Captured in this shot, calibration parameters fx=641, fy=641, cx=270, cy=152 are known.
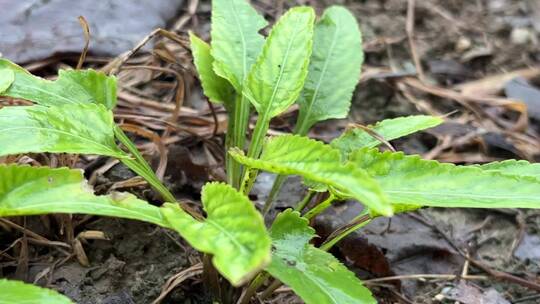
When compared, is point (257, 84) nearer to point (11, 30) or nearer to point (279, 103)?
point (279, 103)

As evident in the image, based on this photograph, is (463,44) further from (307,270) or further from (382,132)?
(307,270)

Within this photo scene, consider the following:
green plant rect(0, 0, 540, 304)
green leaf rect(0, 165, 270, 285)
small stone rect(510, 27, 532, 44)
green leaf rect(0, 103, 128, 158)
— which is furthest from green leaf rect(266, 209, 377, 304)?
small stone rect(510, 27, 532, 44)

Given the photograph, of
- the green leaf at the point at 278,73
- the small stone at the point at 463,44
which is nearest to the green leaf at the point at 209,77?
the green leaf at the point at 278,73

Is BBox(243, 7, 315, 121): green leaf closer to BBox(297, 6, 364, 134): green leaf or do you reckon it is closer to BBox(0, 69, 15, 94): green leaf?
BBox(297, 6, 364, 134): green leaf

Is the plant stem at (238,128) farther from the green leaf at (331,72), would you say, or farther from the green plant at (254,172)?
the green leaf at (331,72)

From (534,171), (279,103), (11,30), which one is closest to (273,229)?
(279,103)
